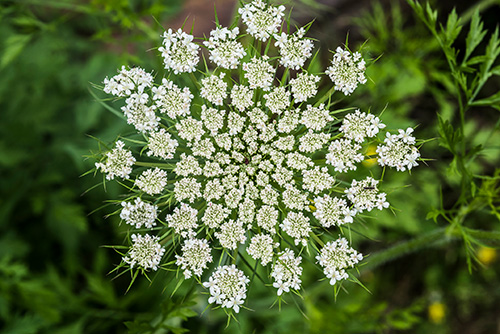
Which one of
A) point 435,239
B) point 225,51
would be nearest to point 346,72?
point 225,51

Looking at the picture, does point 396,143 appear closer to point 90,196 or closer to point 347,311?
point 347,311

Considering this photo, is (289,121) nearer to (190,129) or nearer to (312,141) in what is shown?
(312,141)

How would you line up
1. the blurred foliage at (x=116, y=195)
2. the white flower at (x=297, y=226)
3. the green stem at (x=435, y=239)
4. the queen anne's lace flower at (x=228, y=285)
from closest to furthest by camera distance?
1. the queen anne's lace flower at (x=228, y=285)
2. the white flower at (x=297, y=226)
3. the green stem at (x=435, y=239)
4. the blurred foliage at (x=116, y=195)

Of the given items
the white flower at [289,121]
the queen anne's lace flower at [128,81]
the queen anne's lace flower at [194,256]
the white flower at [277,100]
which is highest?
the white flower at [277,100]

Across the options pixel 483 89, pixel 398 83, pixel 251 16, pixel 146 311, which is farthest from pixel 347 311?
pixel 483 89

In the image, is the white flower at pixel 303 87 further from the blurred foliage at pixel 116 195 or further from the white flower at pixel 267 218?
the blurred foliage at pixel 116 195

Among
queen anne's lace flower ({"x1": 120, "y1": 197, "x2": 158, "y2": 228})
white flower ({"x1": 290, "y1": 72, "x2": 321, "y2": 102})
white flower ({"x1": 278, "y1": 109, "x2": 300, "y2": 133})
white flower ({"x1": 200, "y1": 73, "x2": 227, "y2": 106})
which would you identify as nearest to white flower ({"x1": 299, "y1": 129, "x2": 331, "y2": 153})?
white flower ({"x1": 278, "y1": 109, "x2": 300, "y2": 133})

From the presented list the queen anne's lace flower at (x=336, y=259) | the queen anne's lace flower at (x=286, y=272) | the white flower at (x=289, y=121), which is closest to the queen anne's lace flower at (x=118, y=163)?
the white flower at (x=289, y=121)
